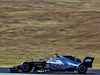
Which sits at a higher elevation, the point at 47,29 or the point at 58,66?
the point at 47,29

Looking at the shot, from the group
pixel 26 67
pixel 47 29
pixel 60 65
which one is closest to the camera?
pixel 60 65

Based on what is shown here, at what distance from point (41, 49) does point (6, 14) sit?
9.22m

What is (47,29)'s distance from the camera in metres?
25.4

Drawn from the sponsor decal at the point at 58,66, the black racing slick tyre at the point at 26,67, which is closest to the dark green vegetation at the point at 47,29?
the black racing slick tyre at the point at 26,67

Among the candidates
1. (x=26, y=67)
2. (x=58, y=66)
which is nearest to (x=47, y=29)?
(x=26, y=67)

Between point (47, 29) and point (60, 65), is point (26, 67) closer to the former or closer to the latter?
point (60, 65)

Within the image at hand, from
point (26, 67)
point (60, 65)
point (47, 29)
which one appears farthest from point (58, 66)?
point (47, 29)

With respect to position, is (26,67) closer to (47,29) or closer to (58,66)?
(58,66)

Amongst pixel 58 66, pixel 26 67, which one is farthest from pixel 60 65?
pixel 26 67

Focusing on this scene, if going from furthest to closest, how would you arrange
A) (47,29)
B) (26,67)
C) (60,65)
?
(47,29) → (26,67) → (60,65)

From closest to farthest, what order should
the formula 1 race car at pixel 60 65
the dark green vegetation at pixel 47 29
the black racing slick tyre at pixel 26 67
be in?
1. the formula 1 race car at pixel 60 65
2. the black racing slick tyre at pixel 26 67
3. the dark green vegetation at pixel 47 29

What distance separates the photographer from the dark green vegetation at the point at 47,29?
2153cm

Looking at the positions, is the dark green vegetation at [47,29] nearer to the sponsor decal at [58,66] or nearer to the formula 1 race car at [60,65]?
the formula 1 race car at [60,65]

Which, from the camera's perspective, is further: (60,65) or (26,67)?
(26,67)
